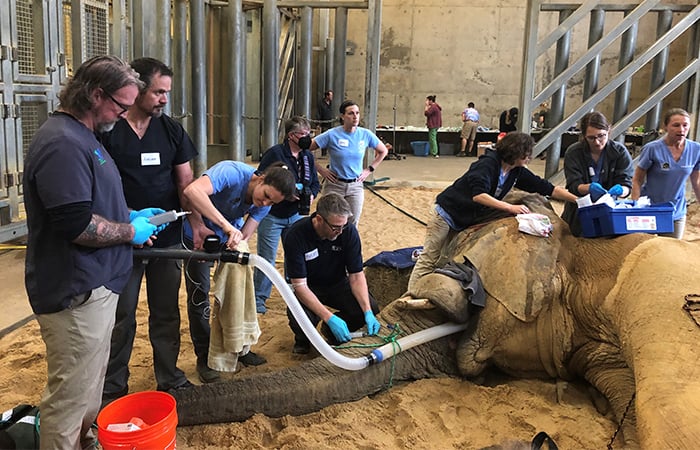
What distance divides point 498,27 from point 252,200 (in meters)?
20.0

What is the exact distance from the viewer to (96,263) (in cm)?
278

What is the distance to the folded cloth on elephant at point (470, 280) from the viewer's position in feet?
13.4

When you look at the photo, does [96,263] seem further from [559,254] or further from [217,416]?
[559,254]

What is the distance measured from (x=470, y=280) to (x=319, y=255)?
1167 millimetres

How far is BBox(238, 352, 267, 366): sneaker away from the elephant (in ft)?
3.07

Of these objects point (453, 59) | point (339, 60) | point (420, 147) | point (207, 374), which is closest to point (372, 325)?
point (207, 374)

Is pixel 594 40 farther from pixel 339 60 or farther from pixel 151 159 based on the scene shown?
pixel 151 159

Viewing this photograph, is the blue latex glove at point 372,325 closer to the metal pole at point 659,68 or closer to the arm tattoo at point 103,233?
the arm tattoo at point 103,233

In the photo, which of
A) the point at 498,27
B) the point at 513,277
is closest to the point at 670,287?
the point at 513,277

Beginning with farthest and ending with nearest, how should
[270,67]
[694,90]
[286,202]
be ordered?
[270,67]
[694,90]
[286,202]

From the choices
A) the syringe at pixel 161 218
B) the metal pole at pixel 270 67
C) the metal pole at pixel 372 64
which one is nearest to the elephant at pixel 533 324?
the syringe at pixel 161 218

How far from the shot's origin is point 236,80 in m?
12.3

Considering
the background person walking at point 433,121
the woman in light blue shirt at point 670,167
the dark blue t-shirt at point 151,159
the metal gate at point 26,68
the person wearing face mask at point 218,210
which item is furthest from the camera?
the background person walking at point 433,121

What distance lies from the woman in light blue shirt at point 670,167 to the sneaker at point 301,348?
3.47 metres
